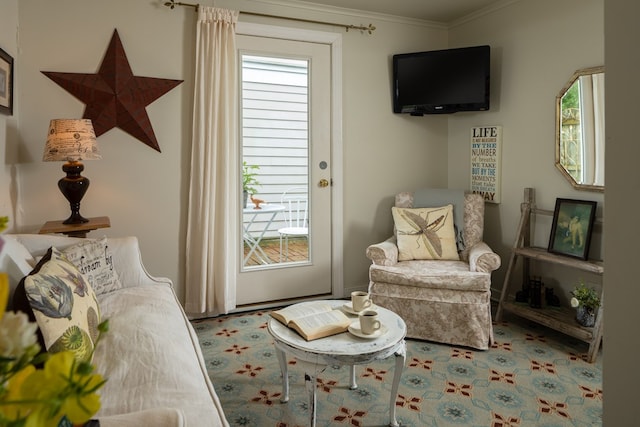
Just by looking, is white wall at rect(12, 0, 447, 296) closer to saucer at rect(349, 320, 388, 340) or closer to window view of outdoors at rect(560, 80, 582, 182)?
window view of outdoors at rect(560, 80, 582, 182)

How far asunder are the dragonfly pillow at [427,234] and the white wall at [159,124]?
58 cm

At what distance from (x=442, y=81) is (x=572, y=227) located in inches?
62.7

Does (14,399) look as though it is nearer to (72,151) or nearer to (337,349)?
(337,349)

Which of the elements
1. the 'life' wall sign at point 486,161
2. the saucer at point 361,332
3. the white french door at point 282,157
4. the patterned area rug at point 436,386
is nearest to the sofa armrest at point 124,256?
the patterned area rug at point 436,386

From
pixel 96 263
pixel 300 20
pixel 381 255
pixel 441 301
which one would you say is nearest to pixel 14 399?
pixel 96 263

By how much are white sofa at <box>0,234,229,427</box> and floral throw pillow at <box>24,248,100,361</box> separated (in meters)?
0.08

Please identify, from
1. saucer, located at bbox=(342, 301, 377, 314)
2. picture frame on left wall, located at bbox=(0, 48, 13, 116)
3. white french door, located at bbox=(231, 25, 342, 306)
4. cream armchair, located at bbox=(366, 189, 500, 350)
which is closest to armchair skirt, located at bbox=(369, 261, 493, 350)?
cream armchair, located at bbox=(366, 189, 500, 350)

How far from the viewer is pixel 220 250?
3.27 metres

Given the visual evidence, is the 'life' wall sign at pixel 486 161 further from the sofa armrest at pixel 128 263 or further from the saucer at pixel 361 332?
the sofa armrest at pixel 128 263

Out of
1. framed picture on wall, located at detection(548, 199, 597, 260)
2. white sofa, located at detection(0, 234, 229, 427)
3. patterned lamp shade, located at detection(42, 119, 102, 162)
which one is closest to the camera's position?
white sofa, located at detection(0, 234, 229, 427)

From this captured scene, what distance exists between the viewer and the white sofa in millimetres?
1189

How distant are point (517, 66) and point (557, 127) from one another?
0.66 metres

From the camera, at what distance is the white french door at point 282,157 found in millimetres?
3475

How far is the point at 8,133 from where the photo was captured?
8.67 ft
